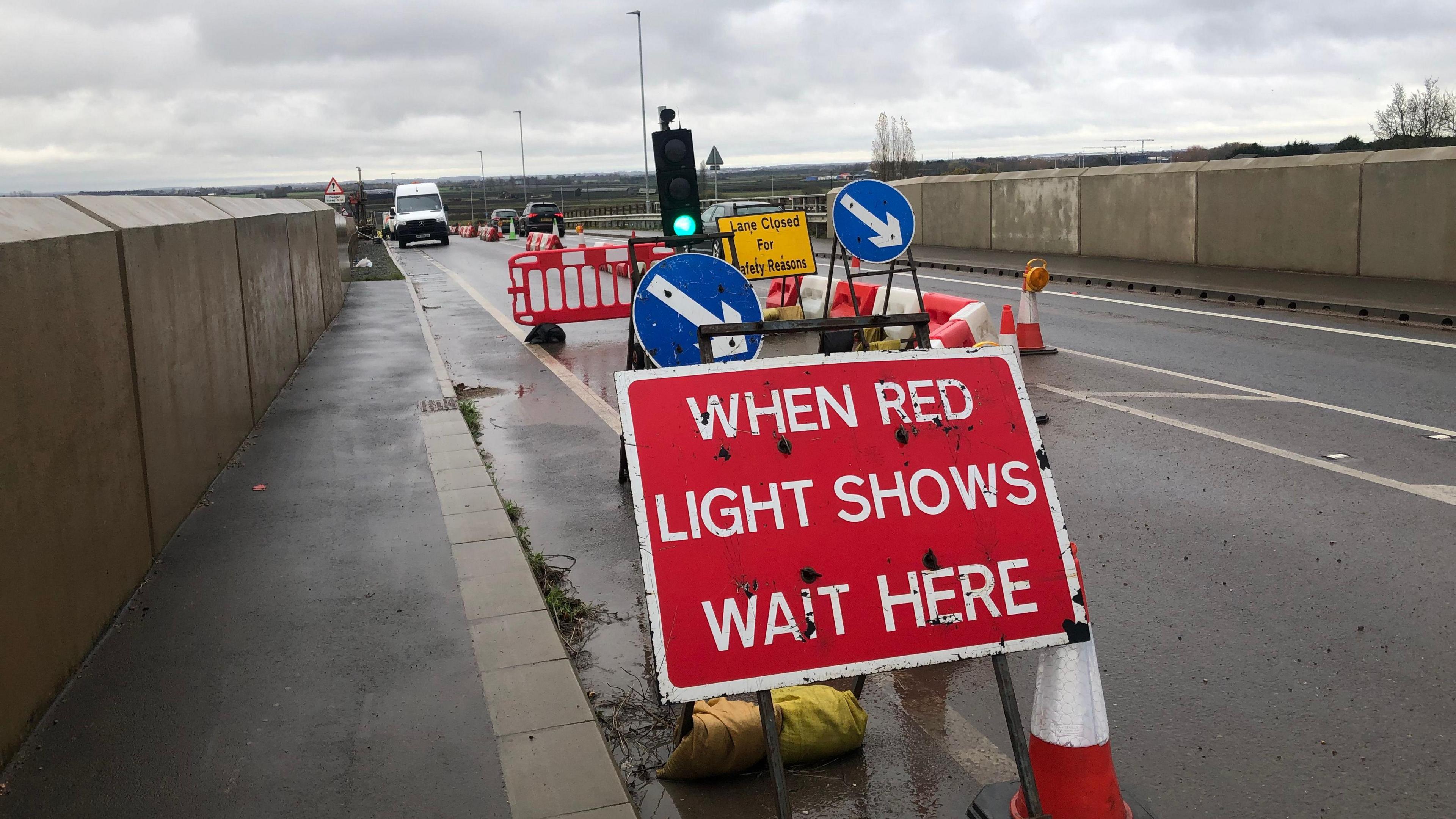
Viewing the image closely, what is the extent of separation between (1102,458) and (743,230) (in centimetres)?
772

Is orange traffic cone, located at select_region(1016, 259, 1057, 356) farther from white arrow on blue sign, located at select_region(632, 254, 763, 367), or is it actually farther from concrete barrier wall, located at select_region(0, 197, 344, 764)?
concrete barrier wall, located at select_region(0, 197, 344, 764)

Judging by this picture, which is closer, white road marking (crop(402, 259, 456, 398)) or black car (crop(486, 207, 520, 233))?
white road marking (crop(402, 259, 456, 398))

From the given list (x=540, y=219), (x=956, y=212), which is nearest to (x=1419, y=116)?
(x=956, y=212)

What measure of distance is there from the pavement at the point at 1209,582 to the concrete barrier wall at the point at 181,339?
198 centimetres

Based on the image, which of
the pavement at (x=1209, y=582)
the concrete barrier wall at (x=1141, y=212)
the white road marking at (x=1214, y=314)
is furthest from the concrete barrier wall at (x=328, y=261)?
the concrete barrier wall at (x=1141, y=212)

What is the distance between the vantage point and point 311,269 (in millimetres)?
16062

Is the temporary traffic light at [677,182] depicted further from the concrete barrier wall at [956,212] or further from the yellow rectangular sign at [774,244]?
the concrete barrier wall at [956,212]

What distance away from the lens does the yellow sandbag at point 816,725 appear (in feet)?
13.6

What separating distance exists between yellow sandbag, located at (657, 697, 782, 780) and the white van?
49.7 meters

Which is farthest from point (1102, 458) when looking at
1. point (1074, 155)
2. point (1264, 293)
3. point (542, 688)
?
point (1074, 155)

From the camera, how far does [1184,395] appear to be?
1060 cm

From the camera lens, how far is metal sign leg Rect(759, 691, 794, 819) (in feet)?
10.9

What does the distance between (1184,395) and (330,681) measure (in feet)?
26.5

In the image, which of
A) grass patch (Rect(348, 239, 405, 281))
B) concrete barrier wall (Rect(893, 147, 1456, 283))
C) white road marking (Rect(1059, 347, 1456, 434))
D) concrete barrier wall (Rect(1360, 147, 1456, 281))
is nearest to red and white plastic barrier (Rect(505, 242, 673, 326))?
white road marking (Rect(1059, 347, 1456, 434))
